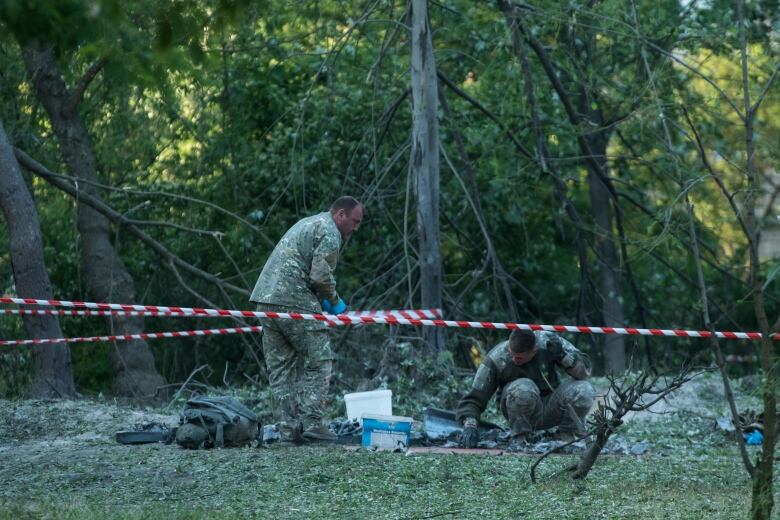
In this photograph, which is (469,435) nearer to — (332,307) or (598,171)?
(332,307)

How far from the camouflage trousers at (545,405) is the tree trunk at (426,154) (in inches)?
140

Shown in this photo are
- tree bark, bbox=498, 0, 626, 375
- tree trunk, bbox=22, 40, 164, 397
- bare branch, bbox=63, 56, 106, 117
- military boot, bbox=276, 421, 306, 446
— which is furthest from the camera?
tree trunk, bbox=22, 40, 164, 397

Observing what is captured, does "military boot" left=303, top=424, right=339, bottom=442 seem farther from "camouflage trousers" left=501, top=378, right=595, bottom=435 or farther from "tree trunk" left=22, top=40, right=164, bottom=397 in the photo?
"tree trunk" left=22, top=40, right=164, bottom=397

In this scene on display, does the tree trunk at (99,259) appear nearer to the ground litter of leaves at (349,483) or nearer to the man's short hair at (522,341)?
the ground litter of leaves at (349,483)

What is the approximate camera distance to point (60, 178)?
13031 millimetres

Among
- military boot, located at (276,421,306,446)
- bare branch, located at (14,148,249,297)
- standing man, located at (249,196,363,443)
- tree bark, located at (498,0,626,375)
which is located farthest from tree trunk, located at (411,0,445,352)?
military boot, located at (276,421,306,446)

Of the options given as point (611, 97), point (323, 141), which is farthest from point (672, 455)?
point (323, 141)

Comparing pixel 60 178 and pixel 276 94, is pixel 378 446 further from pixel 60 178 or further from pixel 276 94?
pixel 276 94

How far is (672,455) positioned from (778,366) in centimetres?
322

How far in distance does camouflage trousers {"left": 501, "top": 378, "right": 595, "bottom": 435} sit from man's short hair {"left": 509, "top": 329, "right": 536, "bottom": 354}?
27 cm

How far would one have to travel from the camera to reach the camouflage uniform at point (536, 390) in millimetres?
8391

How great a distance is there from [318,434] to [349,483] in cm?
190

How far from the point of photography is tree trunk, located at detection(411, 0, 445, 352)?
1217 centimetres

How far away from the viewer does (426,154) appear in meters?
12.2
